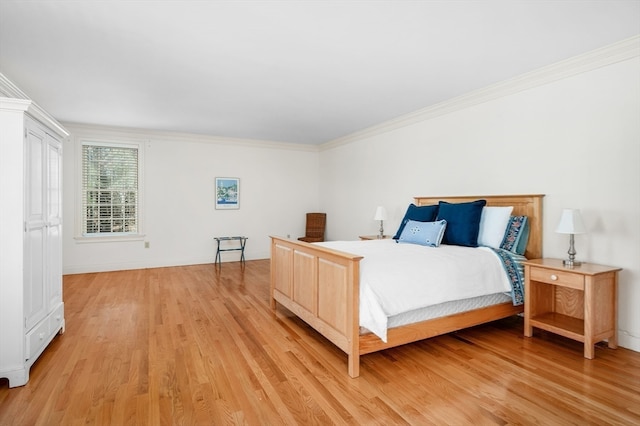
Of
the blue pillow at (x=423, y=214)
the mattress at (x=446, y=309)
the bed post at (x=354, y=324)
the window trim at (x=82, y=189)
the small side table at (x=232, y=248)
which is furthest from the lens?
the small side table at (x=232, y=248)

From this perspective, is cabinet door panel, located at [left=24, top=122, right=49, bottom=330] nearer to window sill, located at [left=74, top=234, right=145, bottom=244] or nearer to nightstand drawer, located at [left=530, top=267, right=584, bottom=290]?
window sill, located at [left=74, top=234, right=145, bottom=244]

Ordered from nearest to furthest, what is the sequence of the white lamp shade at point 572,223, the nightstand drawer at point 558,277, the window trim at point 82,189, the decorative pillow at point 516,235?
the nightstand drawer at point 558,277, the white lamp shade at point 572,223, the decorative pillow at point 516,235, the window trim at point 82,189

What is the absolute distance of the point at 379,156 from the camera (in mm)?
5578

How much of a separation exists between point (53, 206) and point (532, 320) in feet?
14.1

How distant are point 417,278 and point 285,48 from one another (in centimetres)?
217

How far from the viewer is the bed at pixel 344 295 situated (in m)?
2.32

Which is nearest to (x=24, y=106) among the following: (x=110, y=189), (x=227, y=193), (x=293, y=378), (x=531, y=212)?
(x=293, y=378)

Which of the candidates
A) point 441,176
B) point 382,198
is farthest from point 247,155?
point 441,176

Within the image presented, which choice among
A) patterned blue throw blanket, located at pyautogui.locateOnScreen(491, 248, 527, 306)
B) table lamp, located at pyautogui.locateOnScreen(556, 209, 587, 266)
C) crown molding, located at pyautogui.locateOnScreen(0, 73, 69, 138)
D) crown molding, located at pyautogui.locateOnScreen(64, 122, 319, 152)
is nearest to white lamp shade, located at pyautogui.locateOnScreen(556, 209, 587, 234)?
table lamp, located at pyautogui.locateOnScreen(556, 209, 587, 266)

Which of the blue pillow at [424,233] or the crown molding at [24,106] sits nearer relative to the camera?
the crown molding at [24,106]

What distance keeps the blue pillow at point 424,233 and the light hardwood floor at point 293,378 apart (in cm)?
91

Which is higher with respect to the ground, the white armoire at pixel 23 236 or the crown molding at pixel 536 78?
the crown molding at pixel 536 78

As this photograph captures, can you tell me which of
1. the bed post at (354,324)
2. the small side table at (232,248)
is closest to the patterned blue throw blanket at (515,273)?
the bed post at (354,324)

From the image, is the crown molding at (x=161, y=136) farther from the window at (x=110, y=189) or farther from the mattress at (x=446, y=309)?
the mattress at (x=446, y=309)
